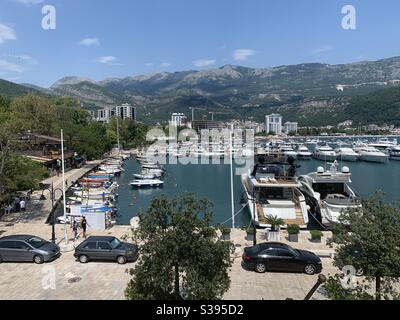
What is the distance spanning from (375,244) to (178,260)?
5008 millimetres

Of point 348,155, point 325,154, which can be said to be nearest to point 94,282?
point 325,154

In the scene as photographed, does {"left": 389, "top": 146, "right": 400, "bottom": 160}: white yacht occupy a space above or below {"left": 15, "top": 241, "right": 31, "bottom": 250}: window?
above

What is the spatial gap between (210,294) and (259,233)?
42.5 feet

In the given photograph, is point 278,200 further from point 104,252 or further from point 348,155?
point 348,155

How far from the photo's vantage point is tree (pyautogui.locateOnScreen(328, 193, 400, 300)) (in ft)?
29.7

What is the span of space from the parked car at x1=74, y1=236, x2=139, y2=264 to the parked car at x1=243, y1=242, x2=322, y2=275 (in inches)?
201

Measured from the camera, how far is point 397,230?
9227 mm

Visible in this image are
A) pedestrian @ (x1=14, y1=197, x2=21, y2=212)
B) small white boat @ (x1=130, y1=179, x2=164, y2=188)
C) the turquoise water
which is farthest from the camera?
small white boat @ (x1=130, y1=179, x2=164, y2=188)

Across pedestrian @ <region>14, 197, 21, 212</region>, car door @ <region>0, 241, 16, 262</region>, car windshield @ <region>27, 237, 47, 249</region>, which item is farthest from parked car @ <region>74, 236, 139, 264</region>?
pedestrian @ <region>14, 197, 21, 212</region>

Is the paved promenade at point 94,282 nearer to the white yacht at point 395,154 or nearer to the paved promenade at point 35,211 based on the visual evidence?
the paved promenade at point 35,211

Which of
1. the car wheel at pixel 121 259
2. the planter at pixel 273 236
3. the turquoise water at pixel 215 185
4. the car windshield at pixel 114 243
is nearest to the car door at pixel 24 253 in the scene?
the car windshield at pixel 114 243

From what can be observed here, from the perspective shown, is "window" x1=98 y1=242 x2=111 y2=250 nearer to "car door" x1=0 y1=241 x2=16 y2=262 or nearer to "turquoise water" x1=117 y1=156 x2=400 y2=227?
"car door" x1=0 y1=241 x2=16 y2=262
